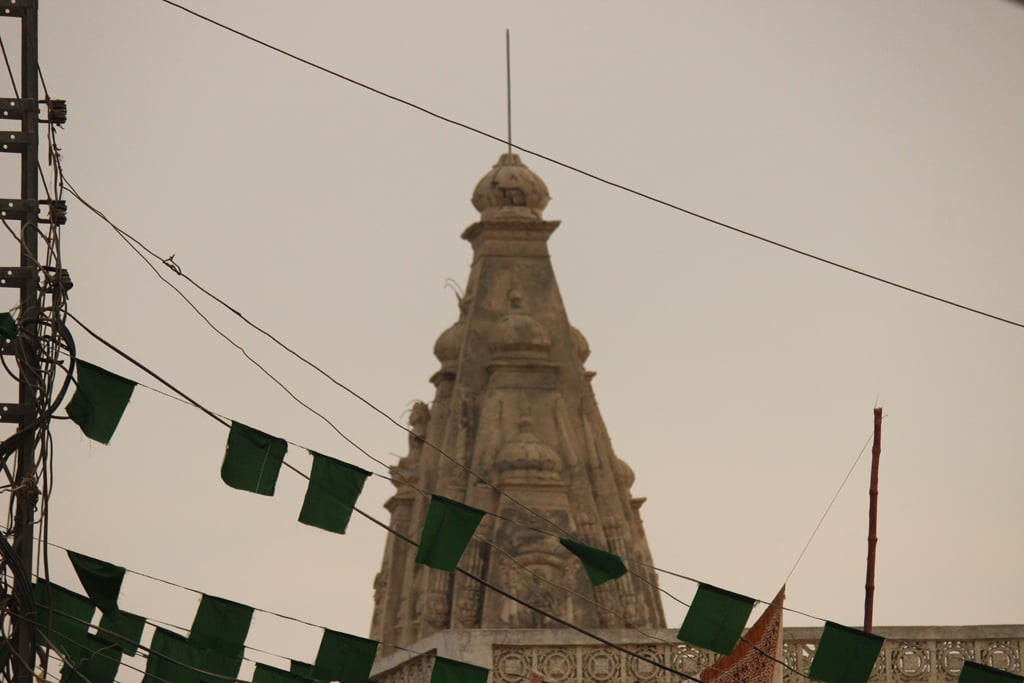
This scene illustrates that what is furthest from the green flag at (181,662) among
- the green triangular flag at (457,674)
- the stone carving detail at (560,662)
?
the stone carving detail at (560,662)

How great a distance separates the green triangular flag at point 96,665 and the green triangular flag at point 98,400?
202 centimetres

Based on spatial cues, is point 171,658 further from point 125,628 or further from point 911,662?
point 911,662

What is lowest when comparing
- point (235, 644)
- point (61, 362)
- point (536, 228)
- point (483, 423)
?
point (235, 644)

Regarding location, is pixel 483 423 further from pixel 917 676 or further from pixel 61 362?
pixel 61 362

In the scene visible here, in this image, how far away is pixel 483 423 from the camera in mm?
31531

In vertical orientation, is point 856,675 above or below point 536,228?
below

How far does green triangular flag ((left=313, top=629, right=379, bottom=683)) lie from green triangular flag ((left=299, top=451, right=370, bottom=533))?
119cm

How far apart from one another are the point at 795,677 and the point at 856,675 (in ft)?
21.1

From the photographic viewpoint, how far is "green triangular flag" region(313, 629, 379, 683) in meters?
15.3

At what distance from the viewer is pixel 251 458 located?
14414mm

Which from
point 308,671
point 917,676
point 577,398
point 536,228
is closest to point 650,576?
point 577,398

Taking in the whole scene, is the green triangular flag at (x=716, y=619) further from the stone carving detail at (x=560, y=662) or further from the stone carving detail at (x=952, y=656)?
the stone carving detail at (x=952, y=656)

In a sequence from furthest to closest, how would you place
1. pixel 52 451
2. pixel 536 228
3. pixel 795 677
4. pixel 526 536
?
pixel 536 228
pixel 526 536
pixel 795 677
pixel 52 451

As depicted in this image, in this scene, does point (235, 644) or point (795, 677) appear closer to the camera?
point (235, 644)
